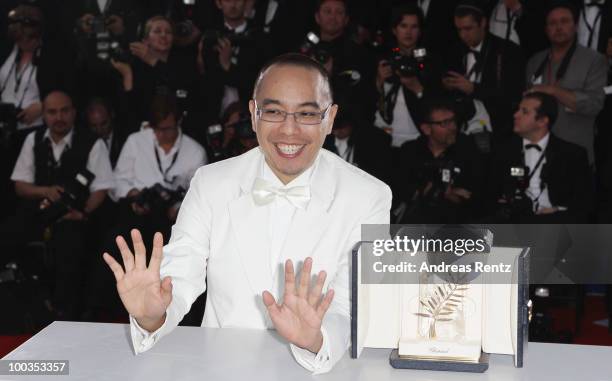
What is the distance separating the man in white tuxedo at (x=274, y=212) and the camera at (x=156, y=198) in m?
3.55

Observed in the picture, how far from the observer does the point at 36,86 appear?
6738mm

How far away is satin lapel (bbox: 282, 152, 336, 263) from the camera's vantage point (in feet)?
7.96

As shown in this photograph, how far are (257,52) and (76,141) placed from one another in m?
1.46

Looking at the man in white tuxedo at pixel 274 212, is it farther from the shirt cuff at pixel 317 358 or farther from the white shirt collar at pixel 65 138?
the white shirt collar at pixel 65 138

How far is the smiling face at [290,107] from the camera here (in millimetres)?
2320

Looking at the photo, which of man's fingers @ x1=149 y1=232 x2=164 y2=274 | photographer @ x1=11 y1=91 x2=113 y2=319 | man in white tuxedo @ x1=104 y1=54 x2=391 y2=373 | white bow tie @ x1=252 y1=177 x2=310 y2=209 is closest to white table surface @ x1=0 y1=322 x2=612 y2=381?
man in white tuxedo @ x1=104 y1=54 x2=391 y2=373

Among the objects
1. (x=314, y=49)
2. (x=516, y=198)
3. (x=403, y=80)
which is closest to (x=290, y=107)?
(x=516, y=198)

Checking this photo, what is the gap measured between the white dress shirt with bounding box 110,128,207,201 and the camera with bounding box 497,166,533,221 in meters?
2.11

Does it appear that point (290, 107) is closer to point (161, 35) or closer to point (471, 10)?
point (471, 10)

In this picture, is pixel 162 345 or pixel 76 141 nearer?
pixel 162 345

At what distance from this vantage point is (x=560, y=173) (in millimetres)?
5770

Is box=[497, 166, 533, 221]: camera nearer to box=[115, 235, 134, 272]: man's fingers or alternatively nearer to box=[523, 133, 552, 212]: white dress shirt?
box=[523, 133, 552, 212]: white dress shirt

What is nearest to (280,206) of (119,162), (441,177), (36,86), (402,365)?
(402,365)

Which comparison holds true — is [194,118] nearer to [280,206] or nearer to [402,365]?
[280,206]
